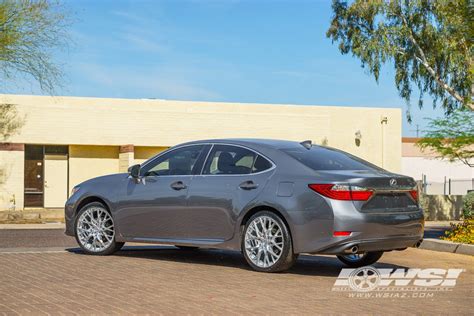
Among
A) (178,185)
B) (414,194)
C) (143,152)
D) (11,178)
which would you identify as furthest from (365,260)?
(143,152)

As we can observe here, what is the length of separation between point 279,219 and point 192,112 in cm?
2497

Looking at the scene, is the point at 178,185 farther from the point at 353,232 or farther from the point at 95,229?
the point at 353,232

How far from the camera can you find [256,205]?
995 centimetres

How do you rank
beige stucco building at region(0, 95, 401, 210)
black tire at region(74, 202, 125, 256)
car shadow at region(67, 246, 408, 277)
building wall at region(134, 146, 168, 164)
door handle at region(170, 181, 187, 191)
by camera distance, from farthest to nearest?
building wall at region(134, 146, 168, 164) < beige stucco building at region(0, 95, 401, 210) < black tire at region(74, 202, 125, 256) < door handle at region(170, 181, 187, 191) < car shadow at region(67, 246, 408, 277)

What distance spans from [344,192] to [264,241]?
3.83 ft

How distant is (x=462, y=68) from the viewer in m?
31.9

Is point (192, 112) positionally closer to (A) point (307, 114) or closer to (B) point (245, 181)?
(A) point (307, 114)

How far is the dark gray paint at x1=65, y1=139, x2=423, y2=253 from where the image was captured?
9.40m

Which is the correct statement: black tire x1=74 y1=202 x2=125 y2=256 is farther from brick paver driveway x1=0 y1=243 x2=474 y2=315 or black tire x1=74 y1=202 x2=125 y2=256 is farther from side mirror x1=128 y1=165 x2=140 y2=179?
side mirror x1=128 y1=165 x2=140 y2=179

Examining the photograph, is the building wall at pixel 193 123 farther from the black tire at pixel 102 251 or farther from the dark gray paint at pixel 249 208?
the dark gray paint at pixel 249 208

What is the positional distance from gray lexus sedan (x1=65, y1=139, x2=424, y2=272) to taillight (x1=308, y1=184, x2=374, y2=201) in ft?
0.04

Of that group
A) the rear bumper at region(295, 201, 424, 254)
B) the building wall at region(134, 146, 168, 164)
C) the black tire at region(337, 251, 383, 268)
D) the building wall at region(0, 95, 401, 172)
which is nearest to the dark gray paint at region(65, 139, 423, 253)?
the rear bumper at region(295, 201, 424, 254)

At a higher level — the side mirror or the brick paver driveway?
the side mirror

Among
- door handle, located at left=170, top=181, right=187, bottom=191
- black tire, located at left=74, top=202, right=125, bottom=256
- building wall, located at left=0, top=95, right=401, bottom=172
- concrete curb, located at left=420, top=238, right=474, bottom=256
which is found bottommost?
concrete curb, located at left=420, top=238, right=474, bottom=256
